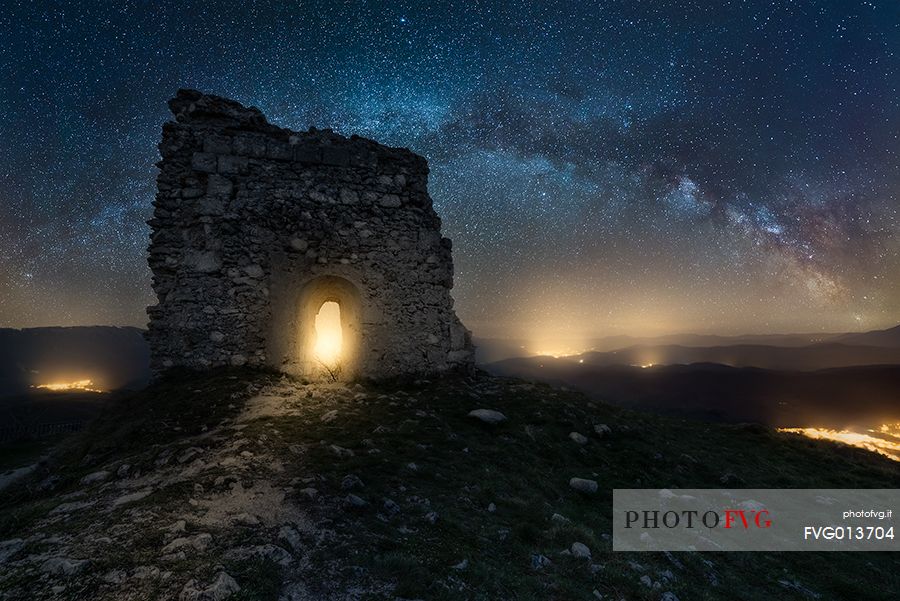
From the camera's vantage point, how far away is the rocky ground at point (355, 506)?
9.64 ft

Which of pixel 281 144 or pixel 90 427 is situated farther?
pixel 281 144

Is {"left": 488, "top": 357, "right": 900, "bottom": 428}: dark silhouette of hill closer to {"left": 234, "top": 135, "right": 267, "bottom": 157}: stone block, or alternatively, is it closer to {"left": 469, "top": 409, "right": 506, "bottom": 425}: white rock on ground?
{"left": 469, "top": 409, "right": 506, "bottom": 425}: white rock on ground

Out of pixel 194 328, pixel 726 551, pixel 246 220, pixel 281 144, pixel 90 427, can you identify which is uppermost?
pixel 281 144

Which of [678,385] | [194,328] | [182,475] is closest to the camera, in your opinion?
[182,475]

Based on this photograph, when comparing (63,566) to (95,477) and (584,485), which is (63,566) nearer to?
(95,477)

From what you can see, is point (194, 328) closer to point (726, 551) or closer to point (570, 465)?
point (570, 465)

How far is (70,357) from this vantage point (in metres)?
79.4

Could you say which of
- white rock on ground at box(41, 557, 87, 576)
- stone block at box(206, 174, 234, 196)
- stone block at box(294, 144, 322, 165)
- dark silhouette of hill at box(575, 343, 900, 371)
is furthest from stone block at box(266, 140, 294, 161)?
dark silhouette of hill at box(575, 343, 900, 371)

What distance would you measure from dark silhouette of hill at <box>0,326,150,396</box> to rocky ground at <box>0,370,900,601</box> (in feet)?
250

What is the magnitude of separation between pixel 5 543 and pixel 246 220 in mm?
7723

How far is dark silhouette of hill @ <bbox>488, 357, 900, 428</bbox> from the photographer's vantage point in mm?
35431

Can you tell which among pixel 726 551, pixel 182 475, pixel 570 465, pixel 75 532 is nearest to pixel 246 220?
pixel 182 475

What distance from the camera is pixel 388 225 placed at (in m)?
10.9

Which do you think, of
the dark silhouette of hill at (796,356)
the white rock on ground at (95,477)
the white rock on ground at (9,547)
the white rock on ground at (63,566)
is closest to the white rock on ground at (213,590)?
the white rock on ground at (63,566)
